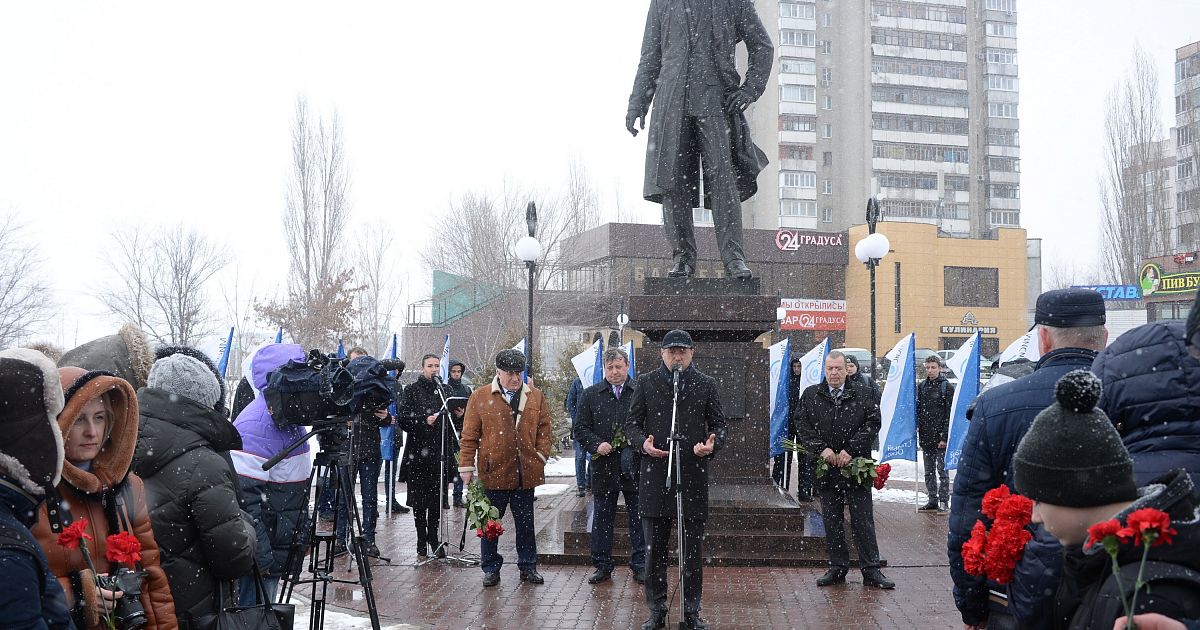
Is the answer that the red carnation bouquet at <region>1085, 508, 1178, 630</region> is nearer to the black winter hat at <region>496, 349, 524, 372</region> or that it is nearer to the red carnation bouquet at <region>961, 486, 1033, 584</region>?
the red carnation bouquet at <region>961, 486, 1033, 584</region>

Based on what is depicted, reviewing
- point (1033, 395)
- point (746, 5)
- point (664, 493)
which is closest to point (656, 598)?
point (664, 493)

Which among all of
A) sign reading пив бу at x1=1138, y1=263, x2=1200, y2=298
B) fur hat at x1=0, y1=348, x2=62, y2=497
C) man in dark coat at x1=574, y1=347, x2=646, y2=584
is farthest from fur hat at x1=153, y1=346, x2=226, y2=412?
sign reading пив бу at x1=1138, y1=263, x2=1200, y2=298

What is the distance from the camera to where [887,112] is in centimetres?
→ 6550

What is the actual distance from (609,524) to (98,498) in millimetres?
5234

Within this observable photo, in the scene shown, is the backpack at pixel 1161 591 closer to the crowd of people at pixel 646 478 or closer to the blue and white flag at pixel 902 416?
the crowd of people at pixel 646 478

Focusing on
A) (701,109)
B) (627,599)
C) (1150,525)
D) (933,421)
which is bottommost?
(627,599)

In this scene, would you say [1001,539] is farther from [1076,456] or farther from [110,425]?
[110,425]

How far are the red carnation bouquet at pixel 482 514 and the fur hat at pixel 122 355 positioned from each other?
371 cm

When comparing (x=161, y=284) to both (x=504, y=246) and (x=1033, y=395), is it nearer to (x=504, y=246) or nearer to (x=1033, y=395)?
(x=504, y=246)

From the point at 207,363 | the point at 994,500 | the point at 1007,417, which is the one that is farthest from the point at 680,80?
the point at 994,500

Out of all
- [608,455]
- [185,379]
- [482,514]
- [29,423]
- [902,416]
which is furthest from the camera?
[902,416]

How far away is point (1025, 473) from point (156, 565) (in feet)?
9.45

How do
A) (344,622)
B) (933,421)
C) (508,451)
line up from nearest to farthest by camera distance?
(344,622) → (508,451) → (933,421)

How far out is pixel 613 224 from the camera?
44500 millimetres
